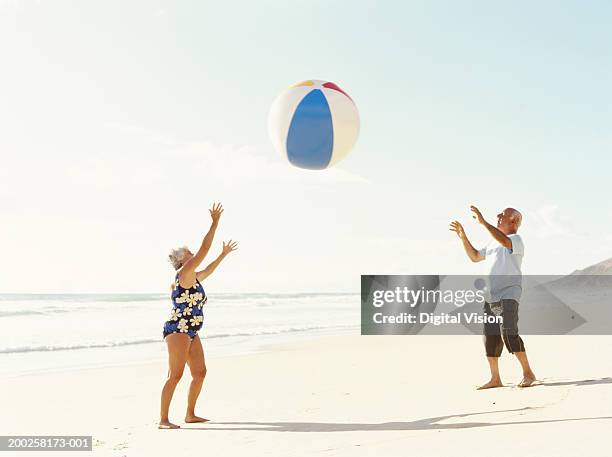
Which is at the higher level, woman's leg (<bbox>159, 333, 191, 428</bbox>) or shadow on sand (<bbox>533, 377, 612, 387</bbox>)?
woman's leg (<bbox>159, 333, 191, 428</bbox>)

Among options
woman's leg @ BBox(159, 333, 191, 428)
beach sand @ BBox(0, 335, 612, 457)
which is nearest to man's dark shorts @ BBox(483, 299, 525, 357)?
beach sand @ BBox(0, 335, 612, 457)

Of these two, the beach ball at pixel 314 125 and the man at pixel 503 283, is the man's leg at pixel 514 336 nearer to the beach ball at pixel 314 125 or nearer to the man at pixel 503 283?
the man at pixel 503 283

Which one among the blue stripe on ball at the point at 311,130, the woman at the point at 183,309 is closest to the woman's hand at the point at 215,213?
the woman at the point at 183,309

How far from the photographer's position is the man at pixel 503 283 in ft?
20.2

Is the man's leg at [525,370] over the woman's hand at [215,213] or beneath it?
beneath

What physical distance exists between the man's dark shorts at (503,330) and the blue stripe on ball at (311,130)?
225cm

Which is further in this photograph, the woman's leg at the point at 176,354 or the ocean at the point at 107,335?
the ocean at the point at 107,335

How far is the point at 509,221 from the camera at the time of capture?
6258 millimetres

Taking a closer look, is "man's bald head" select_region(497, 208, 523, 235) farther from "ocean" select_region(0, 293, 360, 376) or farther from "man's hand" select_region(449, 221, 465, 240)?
"ocean" select_region(0, 293, 360, 376)

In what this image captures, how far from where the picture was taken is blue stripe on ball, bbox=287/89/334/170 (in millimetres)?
6730

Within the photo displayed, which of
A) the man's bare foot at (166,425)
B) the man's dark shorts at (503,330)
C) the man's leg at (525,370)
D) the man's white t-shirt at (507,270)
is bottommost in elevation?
the man's bare foot at (166,425)

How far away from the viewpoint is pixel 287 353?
1125 centimetres

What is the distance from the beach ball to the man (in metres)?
1.46

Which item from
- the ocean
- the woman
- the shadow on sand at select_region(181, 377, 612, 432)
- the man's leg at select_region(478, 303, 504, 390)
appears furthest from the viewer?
the ocean
